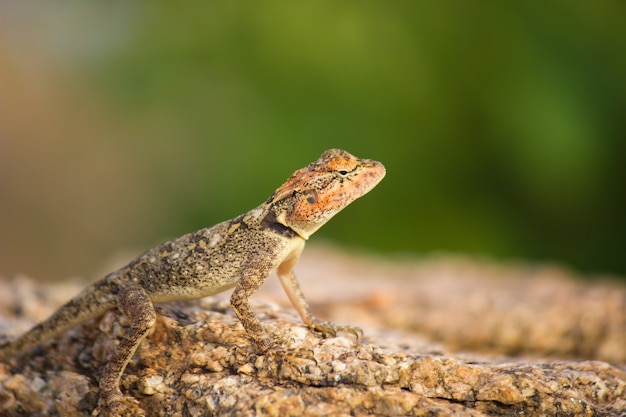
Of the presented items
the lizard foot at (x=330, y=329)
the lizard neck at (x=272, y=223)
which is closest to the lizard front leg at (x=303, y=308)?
the lizard foot at (x=330, y=329)

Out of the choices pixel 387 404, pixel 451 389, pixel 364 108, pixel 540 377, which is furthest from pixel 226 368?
pixel 364 108

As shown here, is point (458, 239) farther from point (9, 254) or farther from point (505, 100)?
point (9, 254)

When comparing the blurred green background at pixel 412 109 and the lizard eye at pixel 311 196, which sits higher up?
the blurred green background at pixel 412 109

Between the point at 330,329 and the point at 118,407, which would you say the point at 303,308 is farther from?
the point at 118,407

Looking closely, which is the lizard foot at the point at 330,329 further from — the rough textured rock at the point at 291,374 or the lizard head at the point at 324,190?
the lizard head at the point at 324,190

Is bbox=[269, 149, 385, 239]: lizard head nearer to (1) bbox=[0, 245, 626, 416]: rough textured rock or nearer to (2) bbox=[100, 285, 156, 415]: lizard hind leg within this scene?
(1) bbox=[0, 245, 626, 416]: rough textured rock
